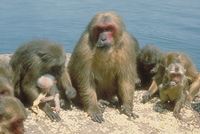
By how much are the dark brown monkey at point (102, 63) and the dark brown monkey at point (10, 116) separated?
241cm

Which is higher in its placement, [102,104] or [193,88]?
[193,88]

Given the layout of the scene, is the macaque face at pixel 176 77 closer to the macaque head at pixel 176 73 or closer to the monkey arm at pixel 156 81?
the macaque head at pixel 176 73

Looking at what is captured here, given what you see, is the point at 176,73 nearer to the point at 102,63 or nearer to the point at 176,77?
the point at 176,77

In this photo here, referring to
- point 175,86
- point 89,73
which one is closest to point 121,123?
point 89,73

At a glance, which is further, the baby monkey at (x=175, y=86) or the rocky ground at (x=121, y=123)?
the baby monkey at (x=175, y=86)

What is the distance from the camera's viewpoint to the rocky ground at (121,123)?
5832mm

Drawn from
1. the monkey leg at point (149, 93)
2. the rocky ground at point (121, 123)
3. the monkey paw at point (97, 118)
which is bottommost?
the rocky ground at point (121, 123)

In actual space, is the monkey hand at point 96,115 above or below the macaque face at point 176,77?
below

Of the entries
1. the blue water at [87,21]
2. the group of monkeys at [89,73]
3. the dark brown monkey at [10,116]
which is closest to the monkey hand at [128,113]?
the group of monkeys at [89,73]

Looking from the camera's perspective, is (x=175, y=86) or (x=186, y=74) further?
(x=186, y=74)

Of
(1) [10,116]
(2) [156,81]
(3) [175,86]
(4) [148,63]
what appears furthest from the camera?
(4) [148,63]

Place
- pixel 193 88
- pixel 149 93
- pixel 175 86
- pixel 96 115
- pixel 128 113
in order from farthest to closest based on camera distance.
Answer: pixel 149 93 < pixel 193 88 < pixel 128 113 < pixel 175 86 < pixel 96 115

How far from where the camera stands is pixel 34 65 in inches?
239

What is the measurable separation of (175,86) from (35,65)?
9.77ft
